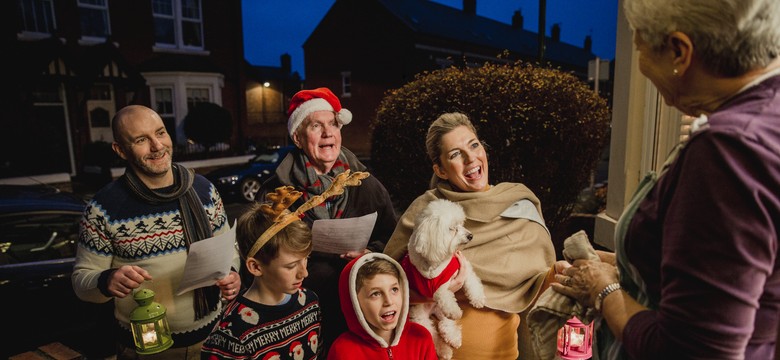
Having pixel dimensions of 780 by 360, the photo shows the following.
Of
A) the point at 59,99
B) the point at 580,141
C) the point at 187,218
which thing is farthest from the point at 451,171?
the point at 59,99

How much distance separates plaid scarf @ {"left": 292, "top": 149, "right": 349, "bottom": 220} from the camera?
2.70 metres

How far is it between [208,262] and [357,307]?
0.82 m

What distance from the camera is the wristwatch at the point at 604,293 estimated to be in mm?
1338

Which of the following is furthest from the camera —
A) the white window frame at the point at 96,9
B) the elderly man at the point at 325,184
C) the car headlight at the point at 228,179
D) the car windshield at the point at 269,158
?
the white window frame at the point at 96,9

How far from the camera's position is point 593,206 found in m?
7.58

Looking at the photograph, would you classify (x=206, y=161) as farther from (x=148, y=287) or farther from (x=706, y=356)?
(x=706, y=356)

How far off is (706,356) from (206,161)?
1717 centimetres

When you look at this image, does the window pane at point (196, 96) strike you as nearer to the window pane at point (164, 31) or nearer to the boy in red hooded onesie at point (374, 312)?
the window pane at point (164, 31)

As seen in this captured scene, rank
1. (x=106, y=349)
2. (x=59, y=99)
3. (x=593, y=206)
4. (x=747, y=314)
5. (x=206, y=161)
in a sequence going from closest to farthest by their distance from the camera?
1. (x=747, y=314)
2. (x=106, y=349)
3. (x=593, y=206)
4. (x=59, y=99)
5. (x=206, y=161)

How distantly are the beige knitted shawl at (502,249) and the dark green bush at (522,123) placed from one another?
110 inches

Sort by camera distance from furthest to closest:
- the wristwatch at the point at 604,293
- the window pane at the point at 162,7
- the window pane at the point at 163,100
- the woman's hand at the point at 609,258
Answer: the window pane at the point at 163,100, the window pane at the point at 162,7, the woman's hand at the point at 609,258, the wristwatch at the point at 604,293

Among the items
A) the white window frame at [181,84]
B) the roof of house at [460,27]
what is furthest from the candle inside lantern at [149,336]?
the roof of house at [460,27]

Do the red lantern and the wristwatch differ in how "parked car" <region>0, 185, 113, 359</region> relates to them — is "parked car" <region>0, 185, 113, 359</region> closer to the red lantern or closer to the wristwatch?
the red lantern

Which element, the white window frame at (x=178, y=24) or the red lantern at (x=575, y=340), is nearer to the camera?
the red lantern at (x=575, y=340)
